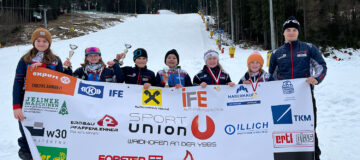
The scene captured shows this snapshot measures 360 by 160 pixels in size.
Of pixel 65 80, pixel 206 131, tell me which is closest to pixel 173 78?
pixel 206 131

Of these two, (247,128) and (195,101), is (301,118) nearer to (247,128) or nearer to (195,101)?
(247,128)

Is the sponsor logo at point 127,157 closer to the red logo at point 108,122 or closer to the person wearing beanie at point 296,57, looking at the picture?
the red logo at point 108,122

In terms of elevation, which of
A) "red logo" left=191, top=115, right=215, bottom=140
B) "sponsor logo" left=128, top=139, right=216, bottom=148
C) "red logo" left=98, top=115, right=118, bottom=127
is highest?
"red logo" left=98, top=115, right=118, bottom=127

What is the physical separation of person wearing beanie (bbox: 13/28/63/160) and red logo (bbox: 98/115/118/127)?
42.9 inches

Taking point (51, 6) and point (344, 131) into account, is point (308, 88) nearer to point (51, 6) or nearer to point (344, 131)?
point (344, 131)

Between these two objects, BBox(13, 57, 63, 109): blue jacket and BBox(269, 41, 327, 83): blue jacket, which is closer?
BBox(13, 57, 63, 109): blue jacket

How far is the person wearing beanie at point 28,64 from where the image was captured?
3.74m

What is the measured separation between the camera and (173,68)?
15.1 ft

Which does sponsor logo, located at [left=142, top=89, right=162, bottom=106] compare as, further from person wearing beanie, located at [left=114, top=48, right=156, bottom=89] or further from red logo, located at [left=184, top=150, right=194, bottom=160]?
red logo, located at [left=184, top=150, right=194, bottom=160]

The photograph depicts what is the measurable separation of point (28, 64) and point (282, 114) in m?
3.80

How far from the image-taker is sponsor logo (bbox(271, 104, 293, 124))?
154 inches

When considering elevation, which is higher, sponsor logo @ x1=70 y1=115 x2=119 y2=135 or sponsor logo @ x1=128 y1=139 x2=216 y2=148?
sponsor logo @ x1=70 y1=115 x2=119 y2=135

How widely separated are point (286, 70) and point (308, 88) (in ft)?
1.39

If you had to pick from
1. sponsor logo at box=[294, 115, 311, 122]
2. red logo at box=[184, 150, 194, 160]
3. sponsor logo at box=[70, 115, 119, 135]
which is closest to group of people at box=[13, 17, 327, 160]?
sponsor logo at box=[294, 115, 311, 122]
